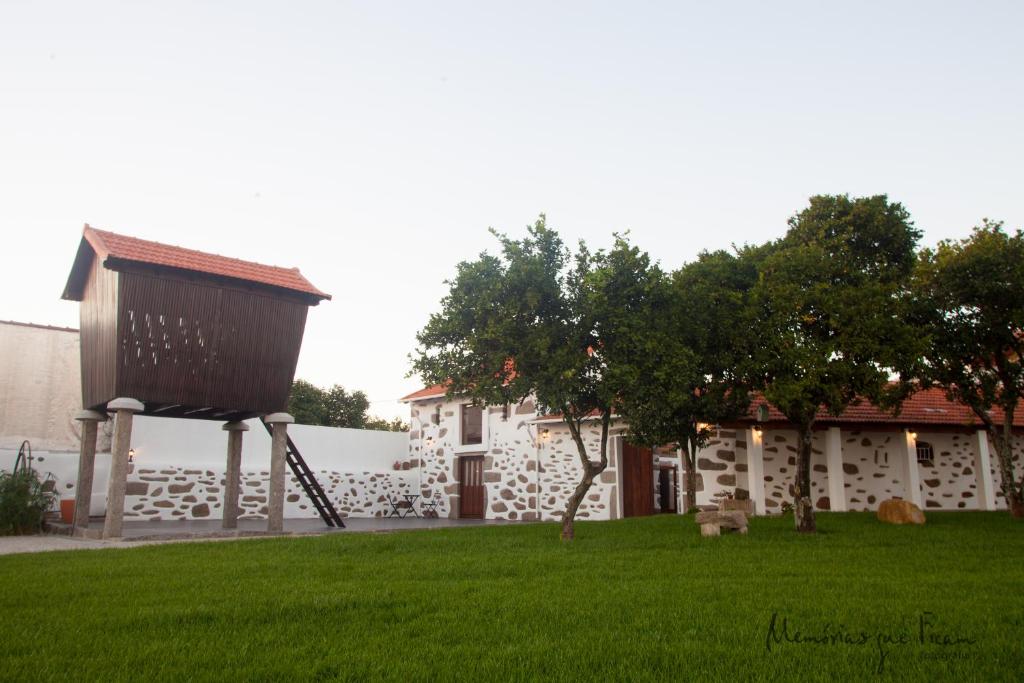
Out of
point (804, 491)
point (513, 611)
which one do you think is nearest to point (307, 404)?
point (804, 491)

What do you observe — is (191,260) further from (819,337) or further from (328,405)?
(328,405)

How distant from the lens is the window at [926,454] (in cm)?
1809

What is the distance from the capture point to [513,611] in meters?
5.60

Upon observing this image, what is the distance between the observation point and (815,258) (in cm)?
1257

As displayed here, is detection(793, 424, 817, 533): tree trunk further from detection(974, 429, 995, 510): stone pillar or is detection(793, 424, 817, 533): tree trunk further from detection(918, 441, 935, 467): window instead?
detection(974, 429, 995, 510): stone pillar

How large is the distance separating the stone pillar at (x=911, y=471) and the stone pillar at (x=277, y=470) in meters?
14.7

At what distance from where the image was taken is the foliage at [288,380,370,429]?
119 feet

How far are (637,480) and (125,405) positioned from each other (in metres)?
13.0

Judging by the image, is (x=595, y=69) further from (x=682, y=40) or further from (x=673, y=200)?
(x=673, y=200)

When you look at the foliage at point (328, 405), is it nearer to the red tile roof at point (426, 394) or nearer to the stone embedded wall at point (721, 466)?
the red tile roof at point (426, 394)

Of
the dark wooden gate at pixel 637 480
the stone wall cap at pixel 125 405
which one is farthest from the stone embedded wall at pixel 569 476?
the stone wall cap at pixel 125 405

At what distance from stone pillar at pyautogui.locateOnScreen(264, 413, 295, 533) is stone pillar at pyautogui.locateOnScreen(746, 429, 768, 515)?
10485mm

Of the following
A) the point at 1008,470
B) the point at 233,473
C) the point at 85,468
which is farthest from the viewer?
the point at 233,473

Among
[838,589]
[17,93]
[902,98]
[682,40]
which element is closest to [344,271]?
[17,93]
